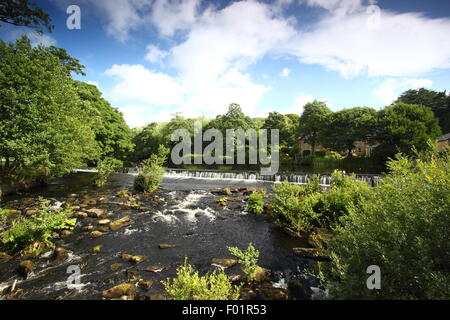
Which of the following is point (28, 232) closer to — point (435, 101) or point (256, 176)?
point (256, 176)

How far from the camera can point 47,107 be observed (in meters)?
12.6

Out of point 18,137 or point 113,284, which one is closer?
point 113,284

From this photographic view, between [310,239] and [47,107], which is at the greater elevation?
[47,107]

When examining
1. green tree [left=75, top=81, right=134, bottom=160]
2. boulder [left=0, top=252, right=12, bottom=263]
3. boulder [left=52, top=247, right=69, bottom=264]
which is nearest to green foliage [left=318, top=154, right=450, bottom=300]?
boulder [left=52, top=247, right=69, bottom=264]

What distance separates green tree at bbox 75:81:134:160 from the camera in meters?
30.6

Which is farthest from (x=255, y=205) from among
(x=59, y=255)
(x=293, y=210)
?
(x=59, y=255)

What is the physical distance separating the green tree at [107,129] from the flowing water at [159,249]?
19.6 m

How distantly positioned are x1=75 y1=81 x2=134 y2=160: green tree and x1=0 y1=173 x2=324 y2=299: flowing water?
19.6m

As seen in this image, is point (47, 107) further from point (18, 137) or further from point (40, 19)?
point (40, 19)

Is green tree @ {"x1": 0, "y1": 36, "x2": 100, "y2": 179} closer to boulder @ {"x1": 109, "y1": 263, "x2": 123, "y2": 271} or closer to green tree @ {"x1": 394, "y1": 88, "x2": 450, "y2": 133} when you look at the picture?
boulder @ {"x1": 109, "y1": 263, "x2": 123, "y2": 271}

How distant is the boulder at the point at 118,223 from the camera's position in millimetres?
9430

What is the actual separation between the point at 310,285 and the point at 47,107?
1694 cm

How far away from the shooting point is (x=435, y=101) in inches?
1941
